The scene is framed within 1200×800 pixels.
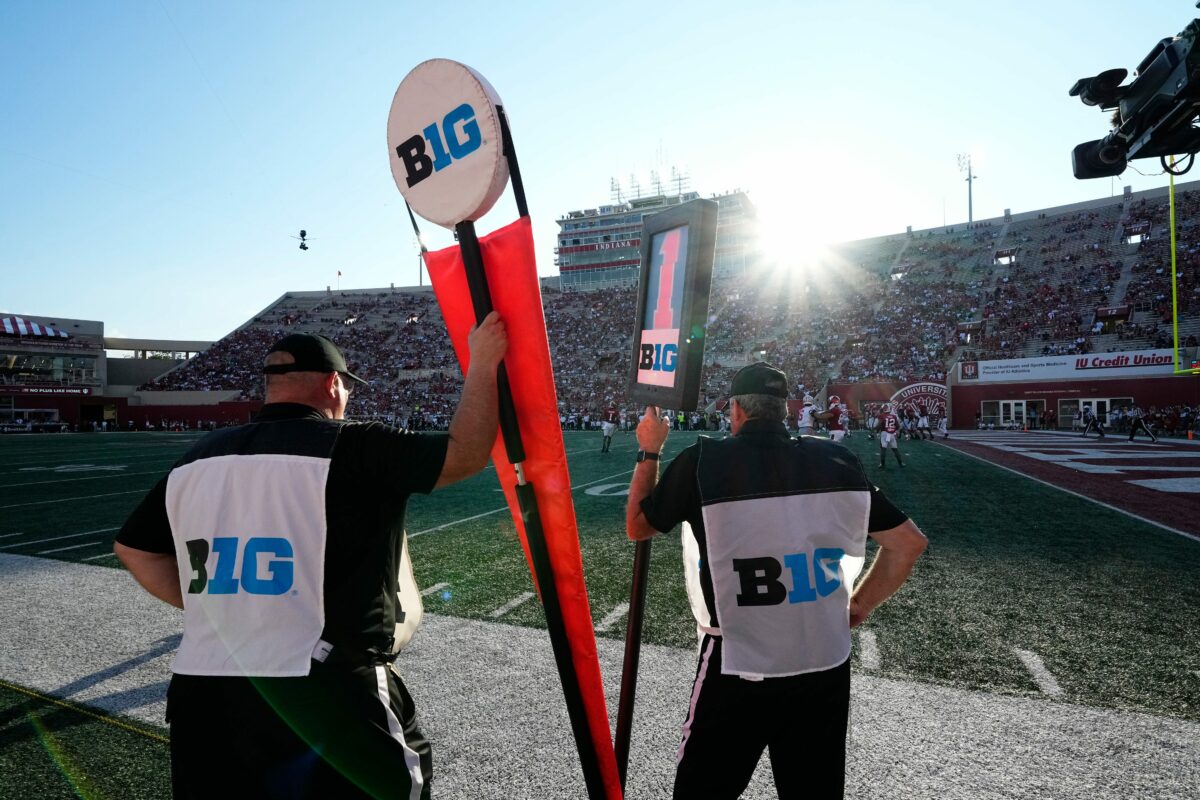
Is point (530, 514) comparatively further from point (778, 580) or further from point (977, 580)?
point (977, 580)

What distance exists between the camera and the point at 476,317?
64.1 inches

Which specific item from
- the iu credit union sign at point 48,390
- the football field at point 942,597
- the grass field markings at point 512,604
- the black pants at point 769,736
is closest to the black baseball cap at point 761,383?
the black pants at point 769,736

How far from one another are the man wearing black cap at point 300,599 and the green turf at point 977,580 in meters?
3.49

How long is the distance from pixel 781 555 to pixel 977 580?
17.5 feet

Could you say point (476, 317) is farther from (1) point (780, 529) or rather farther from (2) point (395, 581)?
(1) point (780, 529)

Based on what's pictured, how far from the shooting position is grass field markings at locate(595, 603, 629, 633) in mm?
5075

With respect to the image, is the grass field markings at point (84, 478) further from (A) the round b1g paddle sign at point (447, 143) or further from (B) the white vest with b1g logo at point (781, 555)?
(B) the white vest with b1g logo at point (781, 555)

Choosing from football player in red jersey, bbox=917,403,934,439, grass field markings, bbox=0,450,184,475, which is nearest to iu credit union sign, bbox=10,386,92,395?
grass field markings, bbox=0,450,184,475

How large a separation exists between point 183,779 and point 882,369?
136ft

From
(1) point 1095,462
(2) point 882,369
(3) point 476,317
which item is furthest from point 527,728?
(2) point 882,369

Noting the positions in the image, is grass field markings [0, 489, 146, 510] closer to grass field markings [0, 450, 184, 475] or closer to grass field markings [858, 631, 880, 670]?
grass field markings [0, 450, 184, 475]

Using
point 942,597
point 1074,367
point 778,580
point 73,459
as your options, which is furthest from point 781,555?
point 1074,367

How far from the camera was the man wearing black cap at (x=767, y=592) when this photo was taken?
2027 millimetres

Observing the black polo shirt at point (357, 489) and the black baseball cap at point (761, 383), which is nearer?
the black polo shirt at point (357, 489)
